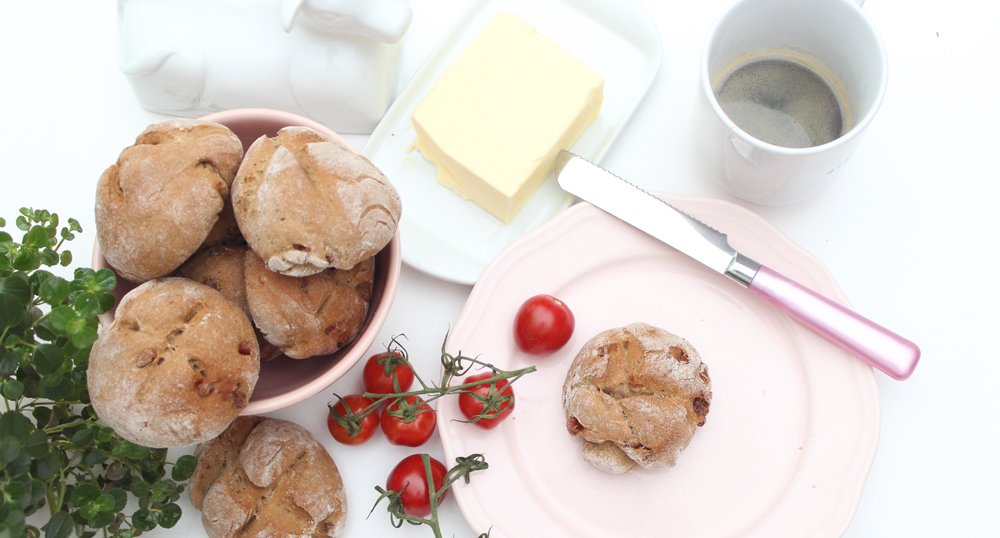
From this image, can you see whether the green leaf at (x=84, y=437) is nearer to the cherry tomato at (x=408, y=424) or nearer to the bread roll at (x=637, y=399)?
the cherry tomato at (x=408, y=424)

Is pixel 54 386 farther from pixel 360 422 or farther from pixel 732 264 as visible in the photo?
pixel 732 264

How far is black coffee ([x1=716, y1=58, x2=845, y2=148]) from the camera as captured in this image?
1542 mm

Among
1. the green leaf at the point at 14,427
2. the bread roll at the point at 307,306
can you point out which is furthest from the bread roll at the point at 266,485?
the green leaf at the point at 14,427

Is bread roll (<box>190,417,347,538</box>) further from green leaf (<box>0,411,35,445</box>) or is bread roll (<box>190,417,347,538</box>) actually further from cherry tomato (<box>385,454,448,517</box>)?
green leaf (<box>0,411,35,445</box>)

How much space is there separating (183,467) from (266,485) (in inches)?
5.4

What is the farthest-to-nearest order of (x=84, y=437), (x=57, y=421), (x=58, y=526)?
(x=57, y=421)
(x=84, y=437)
(x=58, y=526)

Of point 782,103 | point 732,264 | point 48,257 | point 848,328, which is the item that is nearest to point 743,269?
point 732,264

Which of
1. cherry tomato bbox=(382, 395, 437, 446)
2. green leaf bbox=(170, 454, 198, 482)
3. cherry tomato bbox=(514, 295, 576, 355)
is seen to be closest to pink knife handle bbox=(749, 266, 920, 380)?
cherry tomato bbox=(514, 295, 576, 355)

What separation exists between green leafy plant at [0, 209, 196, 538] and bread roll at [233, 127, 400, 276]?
22 cm

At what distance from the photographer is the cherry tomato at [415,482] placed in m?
1.51

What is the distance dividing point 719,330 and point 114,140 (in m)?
1.22

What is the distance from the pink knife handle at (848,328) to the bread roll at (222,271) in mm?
889

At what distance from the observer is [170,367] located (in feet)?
3.77

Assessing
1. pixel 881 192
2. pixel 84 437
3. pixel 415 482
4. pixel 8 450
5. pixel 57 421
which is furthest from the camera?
pixel 881 192
